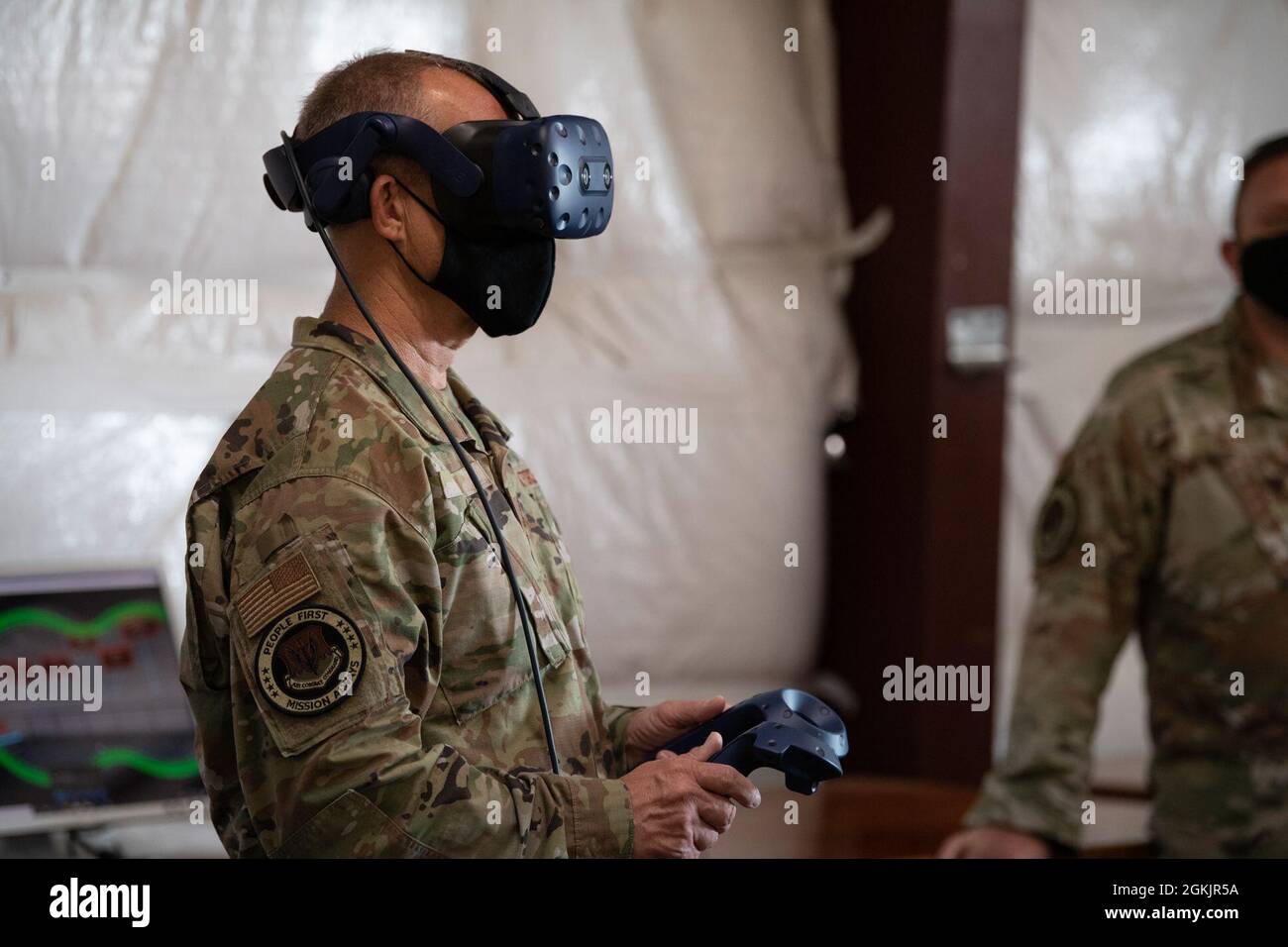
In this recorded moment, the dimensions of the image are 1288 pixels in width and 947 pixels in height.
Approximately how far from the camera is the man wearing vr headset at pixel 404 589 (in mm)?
1344

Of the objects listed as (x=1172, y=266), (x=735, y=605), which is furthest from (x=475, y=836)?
(x=1172, y=266)

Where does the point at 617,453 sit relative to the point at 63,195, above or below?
below

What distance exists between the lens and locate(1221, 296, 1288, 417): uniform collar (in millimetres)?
2570

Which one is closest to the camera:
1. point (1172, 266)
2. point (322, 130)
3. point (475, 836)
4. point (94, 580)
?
point (475, 836)

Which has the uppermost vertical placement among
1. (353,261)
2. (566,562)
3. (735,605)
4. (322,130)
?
(322,130)

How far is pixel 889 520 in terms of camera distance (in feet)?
11.9

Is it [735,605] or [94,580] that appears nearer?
[94,580]

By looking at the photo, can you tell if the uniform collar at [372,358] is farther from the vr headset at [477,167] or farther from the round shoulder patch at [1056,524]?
the round shoulder patch at [1056,524]

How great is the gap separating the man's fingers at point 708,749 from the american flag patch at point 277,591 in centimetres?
44

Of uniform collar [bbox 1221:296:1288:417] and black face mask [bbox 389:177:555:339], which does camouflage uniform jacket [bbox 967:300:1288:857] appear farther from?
black face mask [bbox 389:177:555:339]

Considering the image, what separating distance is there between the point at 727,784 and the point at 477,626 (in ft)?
1.01

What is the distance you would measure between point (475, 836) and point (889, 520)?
2.40 metres
